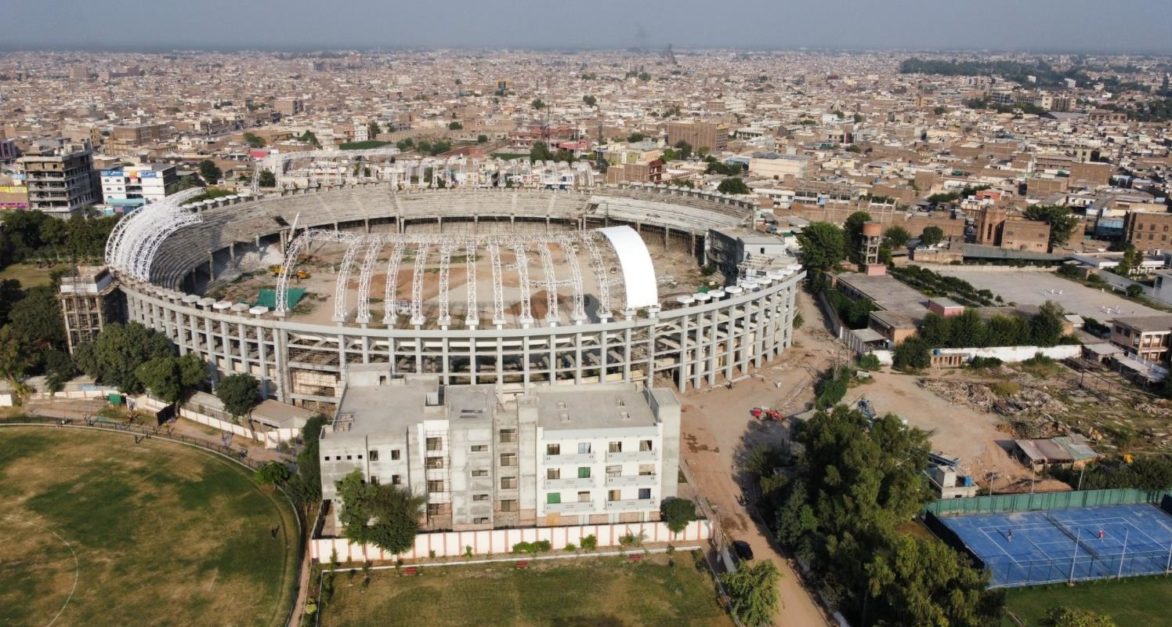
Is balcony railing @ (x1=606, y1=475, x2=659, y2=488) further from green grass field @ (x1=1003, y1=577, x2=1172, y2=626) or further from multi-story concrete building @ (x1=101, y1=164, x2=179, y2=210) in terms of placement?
multi-story concrete building @ (x1=101, y1=164, x2=179, y2=210)

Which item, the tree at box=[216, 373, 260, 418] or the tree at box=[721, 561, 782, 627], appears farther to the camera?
the tree at box=[216, 373, 260, 418]

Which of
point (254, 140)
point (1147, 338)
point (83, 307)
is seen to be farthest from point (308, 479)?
point (254, 140)

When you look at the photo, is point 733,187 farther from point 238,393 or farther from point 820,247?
point 238,393

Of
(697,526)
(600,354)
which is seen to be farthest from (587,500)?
(600,354)

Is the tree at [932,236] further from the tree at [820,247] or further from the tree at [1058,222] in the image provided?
the tree at [820,247]

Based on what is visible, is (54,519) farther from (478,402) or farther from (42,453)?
(478,402)

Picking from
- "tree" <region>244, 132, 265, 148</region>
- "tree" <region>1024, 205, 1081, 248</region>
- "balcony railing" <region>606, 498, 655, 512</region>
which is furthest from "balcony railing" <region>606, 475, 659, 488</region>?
"tree" <region>244, 132, 265, 148</region>
